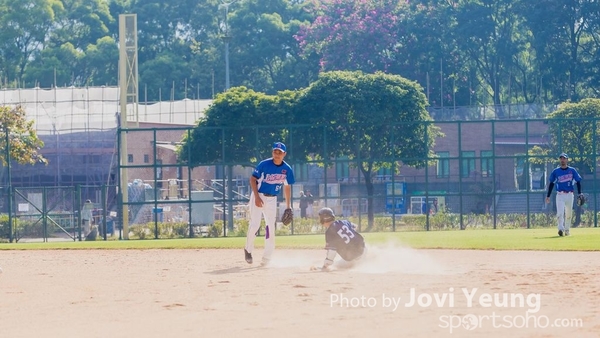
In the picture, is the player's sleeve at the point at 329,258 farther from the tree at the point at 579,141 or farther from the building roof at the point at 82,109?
the building roof at the point at 82,109

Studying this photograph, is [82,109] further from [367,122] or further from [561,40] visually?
[367,122]

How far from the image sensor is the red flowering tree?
7231cm

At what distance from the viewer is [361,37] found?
72.7 m

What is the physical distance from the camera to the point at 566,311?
11.8 m

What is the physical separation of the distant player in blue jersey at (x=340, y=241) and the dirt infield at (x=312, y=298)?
0.21 metres

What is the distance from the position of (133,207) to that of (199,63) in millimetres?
48374

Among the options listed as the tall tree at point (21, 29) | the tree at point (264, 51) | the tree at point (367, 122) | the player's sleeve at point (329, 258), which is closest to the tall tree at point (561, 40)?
the tree at point (264, 51)

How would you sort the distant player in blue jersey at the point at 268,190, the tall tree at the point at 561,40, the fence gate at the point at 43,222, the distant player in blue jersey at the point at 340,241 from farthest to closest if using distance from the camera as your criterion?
the tall tree at the point at 561,40 < the fence gate at the point at 43,222 < the distant player in blue jersey at the point at 268,190 < the distant player in blue jersey at the point at 340,241

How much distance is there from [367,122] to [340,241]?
20555mm

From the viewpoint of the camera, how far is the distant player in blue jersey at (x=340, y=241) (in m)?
17.1

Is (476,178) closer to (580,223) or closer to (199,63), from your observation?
(580,223)

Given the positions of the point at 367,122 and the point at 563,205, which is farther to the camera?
the point at 367,122

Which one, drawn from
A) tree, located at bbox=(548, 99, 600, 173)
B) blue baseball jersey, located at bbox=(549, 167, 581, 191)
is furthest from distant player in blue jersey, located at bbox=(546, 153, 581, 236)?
tree, located at bbox=(548, 99, 600, 173)

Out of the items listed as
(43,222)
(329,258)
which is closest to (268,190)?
(329,258)
